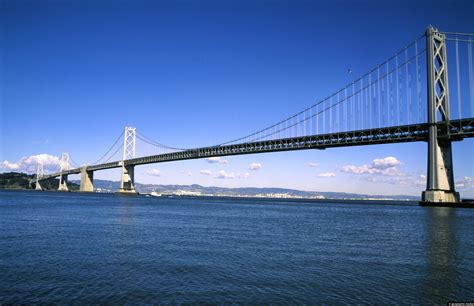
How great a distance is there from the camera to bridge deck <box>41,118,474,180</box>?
5007 cm

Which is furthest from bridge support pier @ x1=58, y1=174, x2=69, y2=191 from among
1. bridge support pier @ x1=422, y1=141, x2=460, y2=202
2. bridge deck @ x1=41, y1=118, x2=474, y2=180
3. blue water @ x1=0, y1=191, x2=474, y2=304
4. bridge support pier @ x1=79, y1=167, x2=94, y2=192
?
blue water @ x1=0, y1=191, x2=474, y2=304

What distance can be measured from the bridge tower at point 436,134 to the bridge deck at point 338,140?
1385 millimetres

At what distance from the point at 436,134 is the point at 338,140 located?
1537 cm

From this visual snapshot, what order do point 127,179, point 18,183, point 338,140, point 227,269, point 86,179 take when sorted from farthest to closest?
point 18,183 → point 86,179 → point 127,179 → point 338,140 → point 227,269

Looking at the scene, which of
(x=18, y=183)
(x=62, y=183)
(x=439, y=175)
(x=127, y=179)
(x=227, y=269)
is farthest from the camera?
(x=18, y=183)

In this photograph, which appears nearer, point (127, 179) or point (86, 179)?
point (127, 179)

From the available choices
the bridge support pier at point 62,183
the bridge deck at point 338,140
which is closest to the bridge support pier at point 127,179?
the bridge deck at point 338,140

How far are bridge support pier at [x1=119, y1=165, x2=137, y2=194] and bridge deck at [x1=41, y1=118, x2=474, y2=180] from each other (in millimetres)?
10738

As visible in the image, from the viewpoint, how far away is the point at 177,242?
686 inches

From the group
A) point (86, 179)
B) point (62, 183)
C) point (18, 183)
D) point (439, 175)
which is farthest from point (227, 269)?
point (18, 183)

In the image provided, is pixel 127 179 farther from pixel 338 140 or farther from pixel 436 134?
pixel 436 134

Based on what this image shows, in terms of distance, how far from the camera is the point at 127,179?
101m

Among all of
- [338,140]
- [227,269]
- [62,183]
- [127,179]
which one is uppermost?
[338,140]

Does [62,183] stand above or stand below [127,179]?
below
